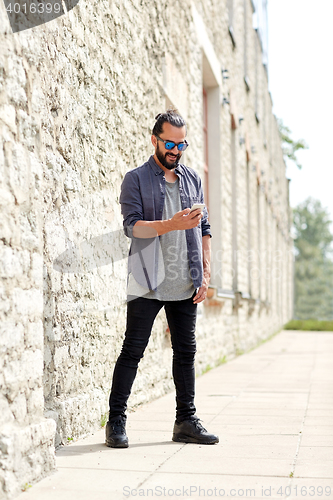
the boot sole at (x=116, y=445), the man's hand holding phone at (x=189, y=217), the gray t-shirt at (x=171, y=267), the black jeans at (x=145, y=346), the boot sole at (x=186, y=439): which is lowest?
the boot sole at (x=186, y=439)

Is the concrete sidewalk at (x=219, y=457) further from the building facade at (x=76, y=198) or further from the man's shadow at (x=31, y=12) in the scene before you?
the man's shadow at (x=31, y=12)

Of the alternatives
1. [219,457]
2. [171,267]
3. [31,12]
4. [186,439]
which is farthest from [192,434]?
[31,12]

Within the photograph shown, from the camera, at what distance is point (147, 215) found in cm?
364

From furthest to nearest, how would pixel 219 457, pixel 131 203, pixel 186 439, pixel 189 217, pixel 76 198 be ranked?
1. pixel 76 198
2. pixel 186 439
3. pixel 131 203
4. pixel 219 457
5. pixel 189 217

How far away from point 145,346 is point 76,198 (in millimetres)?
999

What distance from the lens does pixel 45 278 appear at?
3.57m

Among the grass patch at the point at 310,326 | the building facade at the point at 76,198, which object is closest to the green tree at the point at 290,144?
the grass patch at the point at 310,326

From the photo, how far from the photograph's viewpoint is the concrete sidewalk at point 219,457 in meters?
A: 2.81

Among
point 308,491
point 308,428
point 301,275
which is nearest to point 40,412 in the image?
point 308,491

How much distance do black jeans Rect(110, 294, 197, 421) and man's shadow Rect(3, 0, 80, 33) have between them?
1497 millimetres

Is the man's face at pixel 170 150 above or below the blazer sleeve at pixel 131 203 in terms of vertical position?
above

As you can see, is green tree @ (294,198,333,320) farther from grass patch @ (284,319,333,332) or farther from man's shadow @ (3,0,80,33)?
man's shadow @ (3,0,80,33)

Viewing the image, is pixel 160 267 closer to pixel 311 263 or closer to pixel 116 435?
Answer: pixel 116 435

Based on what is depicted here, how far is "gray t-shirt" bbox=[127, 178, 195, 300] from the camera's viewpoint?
3.65m
